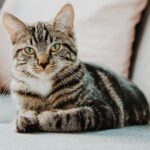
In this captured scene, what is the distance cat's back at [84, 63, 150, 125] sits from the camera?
Answer: 1461 millimetres

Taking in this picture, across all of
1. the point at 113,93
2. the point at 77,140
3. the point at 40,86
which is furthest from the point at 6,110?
the point at 77,140

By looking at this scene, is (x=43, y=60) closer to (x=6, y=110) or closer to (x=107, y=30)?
(x=6, y=110)

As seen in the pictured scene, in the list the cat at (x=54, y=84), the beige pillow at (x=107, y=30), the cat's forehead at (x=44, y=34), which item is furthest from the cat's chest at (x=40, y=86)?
the beige pillow at (x=107, y=30)

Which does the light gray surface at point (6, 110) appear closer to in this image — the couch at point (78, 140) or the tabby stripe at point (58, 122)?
the couch at point (78, 140)

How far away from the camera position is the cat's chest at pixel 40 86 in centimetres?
134

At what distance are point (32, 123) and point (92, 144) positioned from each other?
19 cm

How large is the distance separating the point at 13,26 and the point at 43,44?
108mm

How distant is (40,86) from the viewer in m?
1.35

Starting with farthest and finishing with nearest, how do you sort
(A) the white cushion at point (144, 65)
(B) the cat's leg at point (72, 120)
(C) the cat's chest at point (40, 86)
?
(A) the white cushion at point (144, 65) < (C) the cat's chest at point (40, 86) < (B) the cat's leg at point (72, 120)

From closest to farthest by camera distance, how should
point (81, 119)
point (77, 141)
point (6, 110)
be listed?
1. point (77, 141)
2. point (81, 119)
3. point (6, 110)

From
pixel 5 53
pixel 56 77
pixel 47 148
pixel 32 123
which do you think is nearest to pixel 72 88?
pixel 56 77

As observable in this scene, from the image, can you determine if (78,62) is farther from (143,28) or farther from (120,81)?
(143,28)

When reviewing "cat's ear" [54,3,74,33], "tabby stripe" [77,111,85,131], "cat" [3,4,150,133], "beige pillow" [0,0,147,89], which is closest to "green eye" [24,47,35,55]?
"cat" [3,4,150,133]

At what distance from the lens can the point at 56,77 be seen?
1.34 m
